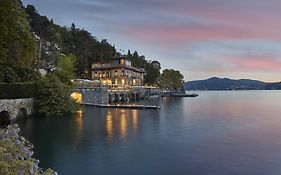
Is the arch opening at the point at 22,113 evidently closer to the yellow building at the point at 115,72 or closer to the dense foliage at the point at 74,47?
the dense foliage at the point at 74,47

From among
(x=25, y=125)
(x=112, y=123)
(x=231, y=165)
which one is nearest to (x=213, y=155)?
(x=231, y=165)

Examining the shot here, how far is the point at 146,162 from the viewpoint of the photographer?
21078mm

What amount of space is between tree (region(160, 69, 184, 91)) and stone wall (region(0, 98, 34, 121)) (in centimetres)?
11169

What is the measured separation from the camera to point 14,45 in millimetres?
43281

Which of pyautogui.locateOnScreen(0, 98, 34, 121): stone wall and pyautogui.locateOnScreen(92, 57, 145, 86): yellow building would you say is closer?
pyautogui.locateOnScreen(0, 98, 34, 121): stone wall

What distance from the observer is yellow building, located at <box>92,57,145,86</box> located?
100575 mm

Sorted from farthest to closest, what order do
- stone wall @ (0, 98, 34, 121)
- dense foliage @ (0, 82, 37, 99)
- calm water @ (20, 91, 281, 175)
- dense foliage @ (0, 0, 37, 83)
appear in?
dense foliage @ (0, 0, 37, 83) < dense foliage @ (0, 82, 37, 99) < stone wall @ (0, 98, 34, 121) < calm water @ (20, 91, 281, 175)

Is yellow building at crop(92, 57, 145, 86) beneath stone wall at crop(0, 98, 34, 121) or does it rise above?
above

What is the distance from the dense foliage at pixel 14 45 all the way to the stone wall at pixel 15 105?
4790 mm

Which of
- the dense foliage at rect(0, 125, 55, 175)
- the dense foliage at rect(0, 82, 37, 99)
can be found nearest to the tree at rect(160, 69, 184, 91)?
the dense foliage at rect(0, 82, 37, 99)

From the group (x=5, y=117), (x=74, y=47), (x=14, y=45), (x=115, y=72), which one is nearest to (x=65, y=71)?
(x=14, y=45)

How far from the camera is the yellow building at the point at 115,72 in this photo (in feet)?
330

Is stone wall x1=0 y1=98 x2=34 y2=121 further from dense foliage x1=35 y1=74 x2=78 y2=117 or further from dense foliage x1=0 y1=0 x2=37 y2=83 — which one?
dense foliage x1=0 y1=0 x2=37 y2=83

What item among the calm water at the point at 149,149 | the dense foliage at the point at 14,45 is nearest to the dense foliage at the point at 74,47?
the dense foliage at the point at 14,45
